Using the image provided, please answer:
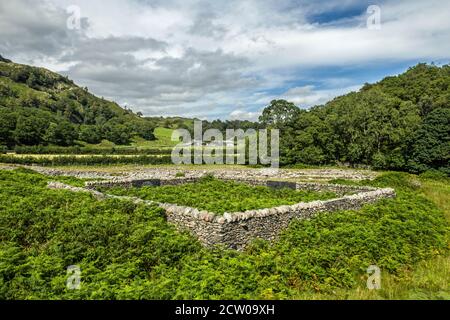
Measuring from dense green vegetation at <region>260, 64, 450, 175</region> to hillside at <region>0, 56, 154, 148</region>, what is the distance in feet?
195

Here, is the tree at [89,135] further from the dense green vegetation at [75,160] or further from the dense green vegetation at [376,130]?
the dense green vegetation at [376,130]

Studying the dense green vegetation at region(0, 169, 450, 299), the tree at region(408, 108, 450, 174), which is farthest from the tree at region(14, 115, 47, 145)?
the tree at region(408, 108, 450, 174)

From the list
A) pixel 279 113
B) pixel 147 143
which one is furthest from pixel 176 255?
pixel 147 143

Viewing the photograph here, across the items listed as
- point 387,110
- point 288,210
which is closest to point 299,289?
point 288,210

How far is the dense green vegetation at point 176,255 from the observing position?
8133mm

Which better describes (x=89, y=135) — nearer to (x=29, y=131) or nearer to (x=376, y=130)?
(x=29, y=131)

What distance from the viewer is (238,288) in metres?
8.41

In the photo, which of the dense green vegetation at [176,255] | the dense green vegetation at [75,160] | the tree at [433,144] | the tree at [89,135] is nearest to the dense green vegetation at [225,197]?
the dense green vegetation at [176,255]

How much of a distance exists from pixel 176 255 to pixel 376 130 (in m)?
55.4

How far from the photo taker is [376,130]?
57.9 meters

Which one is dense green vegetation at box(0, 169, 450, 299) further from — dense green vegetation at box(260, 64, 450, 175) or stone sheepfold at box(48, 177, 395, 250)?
dense green vegetation at box(260, 64, 450, 175)

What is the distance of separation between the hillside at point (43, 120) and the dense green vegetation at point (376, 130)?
59583mm

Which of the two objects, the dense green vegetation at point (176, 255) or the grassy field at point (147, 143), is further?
the grassy field at point (147, 143)

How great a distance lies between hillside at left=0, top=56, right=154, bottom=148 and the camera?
287 feet
